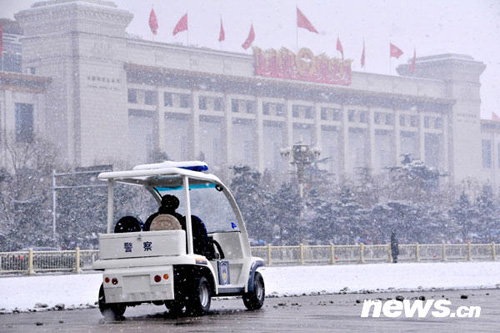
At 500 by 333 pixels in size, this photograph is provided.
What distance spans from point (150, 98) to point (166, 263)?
85.9 meters

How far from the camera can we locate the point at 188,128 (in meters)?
99.1

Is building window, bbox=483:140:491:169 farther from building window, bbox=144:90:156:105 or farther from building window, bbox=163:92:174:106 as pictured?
building window, bbox=144:90:156:105

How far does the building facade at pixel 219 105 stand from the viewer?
3442 inches

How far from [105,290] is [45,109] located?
7661cm

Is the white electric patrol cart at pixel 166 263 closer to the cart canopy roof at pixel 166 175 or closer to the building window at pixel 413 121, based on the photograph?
the cart canopy roof at pixel 166 175

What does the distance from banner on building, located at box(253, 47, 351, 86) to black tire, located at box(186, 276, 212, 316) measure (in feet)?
298

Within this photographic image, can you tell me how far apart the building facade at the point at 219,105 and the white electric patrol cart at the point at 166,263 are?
214ft

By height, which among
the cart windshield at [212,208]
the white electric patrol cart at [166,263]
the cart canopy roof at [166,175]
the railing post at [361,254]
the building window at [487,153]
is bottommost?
the railing post at [361,254]

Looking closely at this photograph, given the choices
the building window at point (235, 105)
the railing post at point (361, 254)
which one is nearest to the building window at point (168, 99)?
the building window at point (235, 105)

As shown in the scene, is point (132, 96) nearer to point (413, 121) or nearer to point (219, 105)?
point (219, 105)

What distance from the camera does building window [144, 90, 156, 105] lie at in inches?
3825

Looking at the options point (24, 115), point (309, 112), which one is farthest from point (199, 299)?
point (309, 112)

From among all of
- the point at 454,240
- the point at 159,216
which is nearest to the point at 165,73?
the point at 454,240

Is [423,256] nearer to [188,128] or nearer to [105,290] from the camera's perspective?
[105,290]
